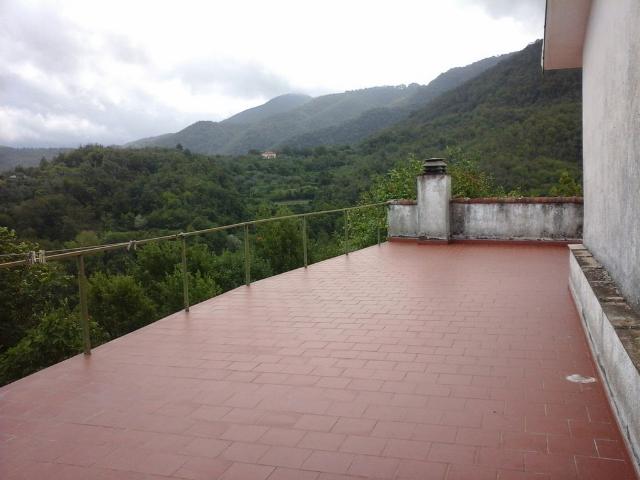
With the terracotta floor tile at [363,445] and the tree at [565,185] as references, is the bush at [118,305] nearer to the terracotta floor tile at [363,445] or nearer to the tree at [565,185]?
the tree at [565,185]

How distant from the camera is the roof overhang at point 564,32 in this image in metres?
5.25

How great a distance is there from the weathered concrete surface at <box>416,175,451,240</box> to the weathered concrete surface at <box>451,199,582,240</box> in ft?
0.97

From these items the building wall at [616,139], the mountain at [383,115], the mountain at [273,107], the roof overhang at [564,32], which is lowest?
the building wall at [616,139]

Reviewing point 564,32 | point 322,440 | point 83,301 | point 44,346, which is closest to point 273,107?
point 44,346

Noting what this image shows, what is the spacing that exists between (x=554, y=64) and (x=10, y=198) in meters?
32.1

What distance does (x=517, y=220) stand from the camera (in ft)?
31.6

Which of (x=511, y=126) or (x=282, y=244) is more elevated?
(x=511, y=126)

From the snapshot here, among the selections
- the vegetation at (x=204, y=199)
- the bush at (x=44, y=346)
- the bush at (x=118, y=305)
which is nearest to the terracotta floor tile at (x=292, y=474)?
the vegetation at (x=204, y=199)

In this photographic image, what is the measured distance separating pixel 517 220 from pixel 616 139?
6330mm

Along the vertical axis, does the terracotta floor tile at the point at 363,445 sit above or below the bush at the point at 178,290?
above

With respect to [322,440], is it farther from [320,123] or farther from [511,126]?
[320,123]

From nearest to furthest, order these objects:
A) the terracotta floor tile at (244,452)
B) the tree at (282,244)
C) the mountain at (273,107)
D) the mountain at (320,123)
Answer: the terracotta floor tile at (244,452), the tree at (282,244), the mountain at (320,123), the mountain at (273,107)

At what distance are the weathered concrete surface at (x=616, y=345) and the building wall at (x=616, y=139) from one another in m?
0.09

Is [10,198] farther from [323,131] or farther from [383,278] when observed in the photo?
[323,131]
